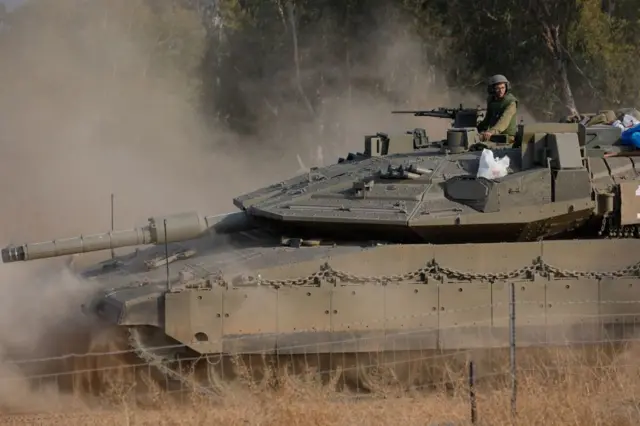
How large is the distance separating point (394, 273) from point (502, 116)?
327 cm

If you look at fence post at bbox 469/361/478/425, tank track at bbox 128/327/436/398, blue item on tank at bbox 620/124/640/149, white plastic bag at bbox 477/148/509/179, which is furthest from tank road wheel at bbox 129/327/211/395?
blue item on tank at bbox 620/124/640/149

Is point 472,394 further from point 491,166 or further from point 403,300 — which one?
point 491,166

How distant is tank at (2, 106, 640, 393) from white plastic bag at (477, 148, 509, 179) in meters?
0.13

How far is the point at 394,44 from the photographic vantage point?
33562mm

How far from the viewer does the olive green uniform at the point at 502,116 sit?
12508 millimetres

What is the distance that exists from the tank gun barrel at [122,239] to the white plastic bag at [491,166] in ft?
9.85

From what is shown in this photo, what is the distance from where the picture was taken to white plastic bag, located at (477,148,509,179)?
35.0 feet

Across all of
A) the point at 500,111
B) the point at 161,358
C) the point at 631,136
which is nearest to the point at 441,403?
the point at 161,358

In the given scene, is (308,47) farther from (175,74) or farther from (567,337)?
(567,337)

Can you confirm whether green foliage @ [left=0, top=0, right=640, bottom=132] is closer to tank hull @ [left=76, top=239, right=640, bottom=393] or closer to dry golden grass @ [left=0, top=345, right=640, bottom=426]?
tank hull @ [left=76, top=239, right=640, bottom=393]

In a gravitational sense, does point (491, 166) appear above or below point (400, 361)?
above

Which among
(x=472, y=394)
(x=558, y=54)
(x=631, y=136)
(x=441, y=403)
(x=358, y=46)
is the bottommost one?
(x=441, y=403)

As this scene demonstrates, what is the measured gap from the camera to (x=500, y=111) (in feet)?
41.9

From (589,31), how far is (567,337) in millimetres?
20503
